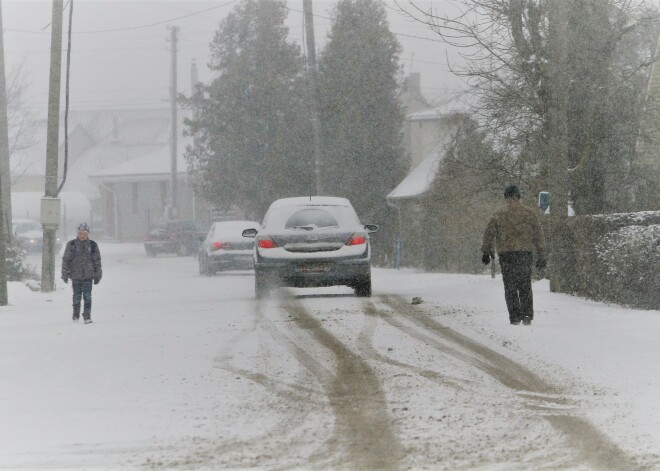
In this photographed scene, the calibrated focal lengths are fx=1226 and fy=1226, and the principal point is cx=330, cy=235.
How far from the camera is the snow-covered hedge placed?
639 inches

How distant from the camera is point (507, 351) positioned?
1259 cm

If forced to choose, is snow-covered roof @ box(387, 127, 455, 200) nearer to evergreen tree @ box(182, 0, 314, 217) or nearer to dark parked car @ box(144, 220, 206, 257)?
evergreen tree @ box(182, 0, 314, 217)

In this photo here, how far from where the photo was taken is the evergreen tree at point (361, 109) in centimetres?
4912

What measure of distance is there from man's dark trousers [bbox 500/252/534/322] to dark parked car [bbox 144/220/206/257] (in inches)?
1640

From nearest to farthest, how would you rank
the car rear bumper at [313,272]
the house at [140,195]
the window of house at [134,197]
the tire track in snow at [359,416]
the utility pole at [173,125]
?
the tire track in snow at [359,416], the car rear bumper at [313,272], the utility pole at [173,125], the house at [140,195], the window of house at [134,197]

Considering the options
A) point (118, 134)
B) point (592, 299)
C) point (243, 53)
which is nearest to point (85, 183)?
point (118, 134)

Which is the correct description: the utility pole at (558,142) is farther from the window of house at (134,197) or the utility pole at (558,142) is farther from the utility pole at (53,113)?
the window of house at (134,197)

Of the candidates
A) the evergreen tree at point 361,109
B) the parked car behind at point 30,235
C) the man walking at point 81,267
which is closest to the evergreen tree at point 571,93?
the man walking at point 81,267

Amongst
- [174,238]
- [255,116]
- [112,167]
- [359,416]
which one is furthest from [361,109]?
[359,416]

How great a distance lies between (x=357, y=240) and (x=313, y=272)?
919 millimetres

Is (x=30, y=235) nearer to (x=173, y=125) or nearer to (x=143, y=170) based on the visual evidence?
(x=173, y=125)

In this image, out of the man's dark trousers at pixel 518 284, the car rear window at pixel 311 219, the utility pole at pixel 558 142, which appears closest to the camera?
the man's dark trousers at pixel 518 284

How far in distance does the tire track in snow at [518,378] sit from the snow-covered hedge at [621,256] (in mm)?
2661

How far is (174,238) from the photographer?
187 feet
